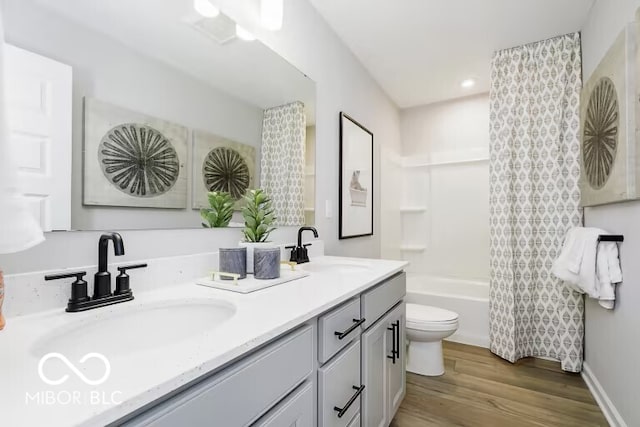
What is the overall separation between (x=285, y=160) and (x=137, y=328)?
3.55ft

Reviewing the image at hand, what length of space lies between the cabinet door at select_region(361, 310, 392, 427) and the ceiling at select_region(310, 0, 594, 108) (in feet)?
6.15

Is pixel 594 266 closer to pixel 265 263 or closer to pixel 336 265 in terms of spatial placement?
pixel 336 265

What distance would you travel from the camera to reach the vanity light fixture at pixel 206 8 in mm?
1221

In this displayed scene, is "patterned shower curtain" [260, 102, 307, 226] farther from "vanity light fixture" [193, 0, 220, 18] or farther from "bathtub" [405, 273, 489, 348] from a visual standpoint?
"bathtub" [405, 273, 489, 348]

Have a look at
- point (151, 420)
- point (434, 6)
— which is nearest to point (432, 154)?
point (434, 6)

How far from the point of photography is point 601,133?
175 cm

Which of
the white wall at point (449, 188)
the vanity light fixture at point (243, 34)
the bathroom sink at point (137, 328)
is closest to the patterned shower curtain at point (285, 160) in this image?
the vanity light fixture at point (243, 34)

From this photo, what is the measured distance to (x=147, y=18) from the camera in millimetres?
1065

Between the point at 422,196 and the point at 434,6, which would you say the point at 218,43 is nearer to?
the point at 434,6

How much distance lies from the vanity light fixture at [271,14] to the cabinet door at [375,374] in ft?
4.82

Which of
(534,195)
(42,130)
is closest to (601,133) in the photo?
(534,195)

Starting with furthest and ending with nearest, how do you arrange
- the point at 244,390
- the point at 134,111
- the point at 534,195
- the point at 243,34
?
1. the point at 534,195
2. the point at 243,34
3. the point at 134,111
4. the point at 244,390

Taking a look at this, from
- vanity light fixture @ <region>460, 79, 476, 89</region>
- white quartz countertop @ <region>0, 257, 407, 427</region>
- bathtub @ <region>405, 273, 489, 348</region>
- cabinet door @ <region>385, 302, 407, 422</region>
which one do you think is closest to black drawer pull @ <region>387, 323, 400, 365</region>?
cabinet door @ <region>385, 302, 407, 422</region>

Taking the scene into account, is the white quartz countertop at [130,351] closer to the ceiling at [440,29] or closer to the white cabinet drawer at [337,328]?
the white cabinet drawer at [337,328]
